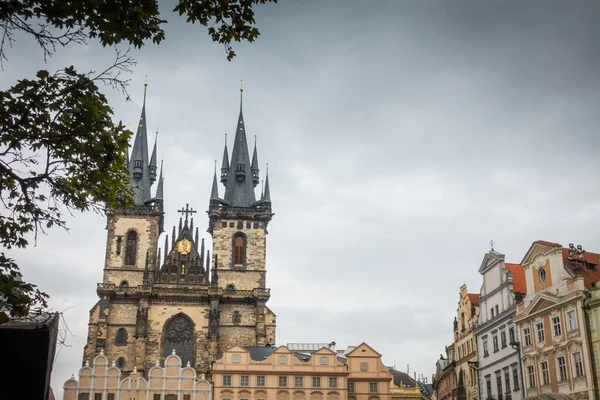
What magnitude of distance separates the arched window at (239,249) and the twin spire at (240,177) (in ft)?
12.1

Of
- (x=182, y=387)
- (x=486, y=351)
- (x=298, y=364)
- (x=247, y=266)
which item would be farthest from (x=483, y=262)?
(x=247, y=266)

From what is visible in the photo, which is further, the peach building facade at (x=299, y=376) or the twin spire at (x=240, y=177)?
the twin spire at (x=240, y=177)

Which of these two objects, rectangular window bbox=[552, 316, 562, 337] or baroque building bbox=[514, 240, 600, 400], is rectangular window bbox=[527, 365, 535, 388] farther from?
rectangular window bbox=[552, 316, 562, 337]

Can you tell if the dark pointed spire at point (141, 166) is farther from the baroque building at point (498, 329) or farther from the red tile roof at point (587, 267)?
the red tile roof at point (587, 267)


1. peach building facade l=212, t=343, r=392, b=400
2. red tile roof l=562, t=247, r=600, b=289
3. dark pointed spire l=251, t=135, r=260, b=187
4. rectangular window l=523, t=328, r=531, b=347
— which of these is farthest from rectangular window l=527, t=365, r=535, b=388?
dark pointed spire l=251, t=135, r=260, b=187

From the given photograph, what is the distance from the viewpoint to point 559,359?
35.1 m

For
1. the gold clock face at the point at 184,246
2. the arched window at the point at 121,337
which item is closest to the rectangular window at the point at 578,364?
the arched window at the point at 121,337

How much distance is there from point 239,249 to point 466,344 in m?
29.1

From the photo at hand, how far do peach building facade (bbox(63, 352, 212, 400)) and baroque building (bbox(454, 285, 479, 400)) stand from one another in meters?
18.8

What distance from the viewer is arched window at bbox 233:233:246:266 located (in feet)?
232

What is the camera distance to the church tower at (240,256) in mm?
66750

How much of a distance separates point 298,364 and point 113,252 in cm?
2387

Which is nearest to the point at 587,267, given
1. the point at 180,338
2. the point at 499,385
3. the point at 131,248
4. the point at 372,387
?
the point at 499,385

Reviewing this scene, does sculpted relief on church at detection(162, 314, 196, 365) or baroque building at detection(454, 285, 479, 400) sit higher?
sculpted relief on church at detection(162, 314, 196, 365)
